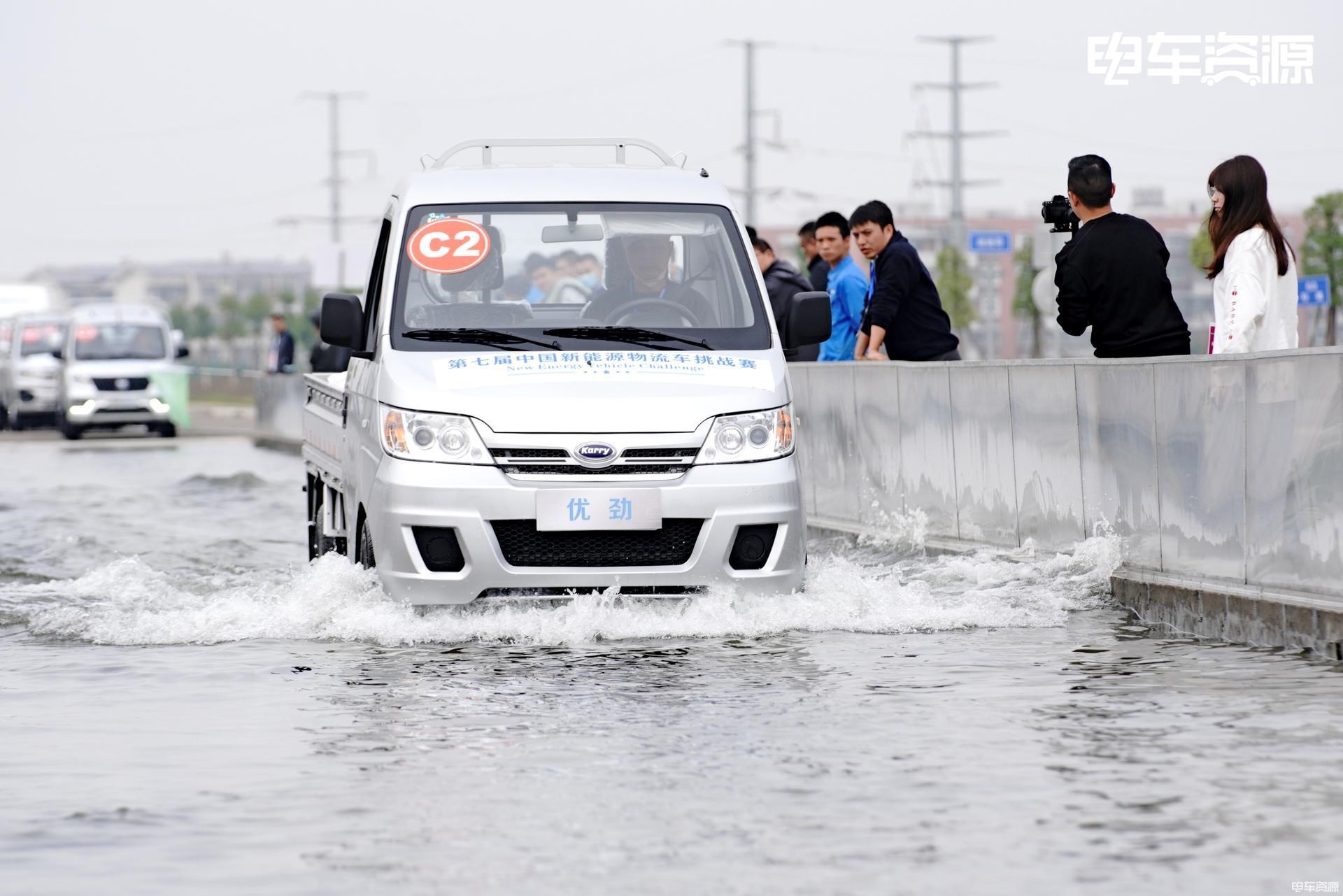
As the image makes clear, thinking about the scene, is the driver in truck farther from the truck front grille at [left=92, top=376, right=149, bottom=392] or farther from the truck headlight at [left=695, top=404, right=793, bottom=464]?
the truck front grille at [left=92, top=376, right=149, bottom=392]

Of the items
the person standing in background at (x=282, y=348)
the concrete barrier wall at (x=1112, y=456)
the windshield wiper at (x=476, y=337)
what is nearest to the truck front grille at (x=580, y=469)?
the windshield wiper at (x=476, y=337)

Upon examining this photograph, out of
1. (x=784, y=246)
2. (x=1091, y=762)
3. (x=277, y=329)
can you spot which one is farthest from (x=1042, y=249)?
(x=784, y=246)

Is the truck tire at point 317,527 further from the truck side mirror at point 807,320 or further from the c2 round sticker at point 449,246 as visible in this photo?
the truck side mirror at point 807,320

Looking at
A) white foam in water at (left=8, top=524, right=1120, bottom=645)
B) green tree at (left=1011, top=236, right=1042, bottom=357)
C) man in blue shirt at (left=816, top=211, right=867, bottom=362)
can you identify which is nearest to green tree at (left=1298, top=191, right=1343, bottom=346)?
green tree at (left=1011, top=236, right=1042, bottom=357)

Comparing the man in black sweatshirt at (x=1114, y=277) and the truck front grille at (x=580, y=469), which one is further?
the man in black sweatshirt at (x=1114, y=277)

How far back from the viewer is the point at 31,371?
146 ft

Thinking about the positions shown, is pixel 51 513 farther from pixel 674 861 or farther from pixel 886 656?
pixel 674 861

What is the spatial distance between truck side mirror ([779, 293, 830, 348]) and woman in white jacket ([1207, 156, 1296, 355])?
5.66 feet

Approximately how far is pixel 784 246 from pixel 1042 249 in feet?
555

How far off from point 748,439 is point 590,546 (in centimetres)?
77

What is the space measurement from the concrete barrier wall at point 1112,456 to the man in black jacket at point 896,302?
0.26 metres

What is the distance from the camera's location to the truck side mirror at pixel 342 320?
1039cm

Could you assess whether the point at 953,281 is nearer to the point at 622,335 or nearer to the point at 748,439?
the point at 622,335

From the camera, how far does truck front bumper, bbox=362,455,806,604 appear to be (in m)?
9.80
